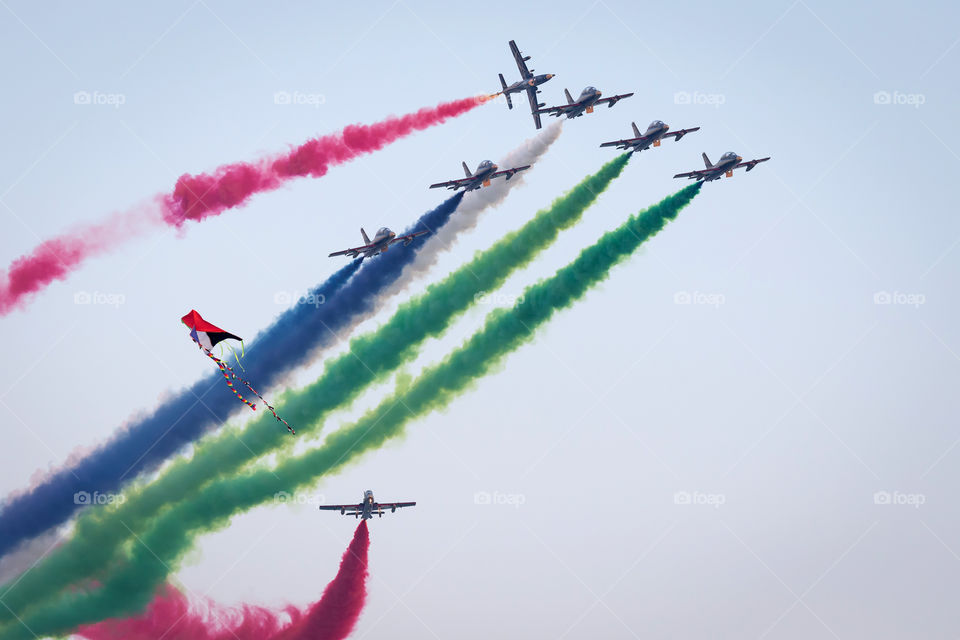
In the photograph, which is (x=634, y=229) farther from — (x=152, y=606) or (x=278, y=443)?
(x=152, y=606)

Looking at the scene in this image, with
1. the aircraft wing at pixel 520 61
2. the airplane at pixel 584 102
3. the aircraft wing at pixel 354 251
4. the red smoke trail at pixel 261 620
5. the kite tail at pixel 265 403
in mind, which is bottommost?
the red smoke trail at pixel 261 620

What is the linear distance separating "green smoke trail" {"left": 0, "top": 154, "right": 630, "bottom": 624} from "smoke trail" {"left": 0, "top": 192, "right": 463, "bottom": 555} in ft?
4.11

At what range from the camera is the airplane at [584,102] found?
336 ft

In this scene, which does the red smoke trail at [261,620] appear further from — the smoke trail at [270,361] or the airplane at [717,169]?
the airplane at [717,169]

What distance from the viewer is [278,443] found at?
9619 cm

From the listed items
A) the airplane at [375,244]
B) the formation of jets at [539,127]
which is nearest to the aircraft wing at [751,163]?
the formation of jets at [539,127]

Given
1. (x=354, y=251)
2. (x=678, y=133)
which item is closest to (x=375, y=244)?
(x=354, y=251)

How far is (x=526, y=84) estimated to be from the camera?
10438 cm

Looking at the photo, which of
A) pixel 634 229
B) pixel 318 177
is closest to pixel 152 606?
pixel 318 177

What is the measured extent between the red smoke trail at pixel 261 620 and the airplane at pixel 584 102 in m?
34.0

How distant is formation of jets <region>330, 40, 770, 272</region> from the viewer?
322ft

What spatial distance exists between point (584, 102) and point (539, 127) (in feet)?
12.4

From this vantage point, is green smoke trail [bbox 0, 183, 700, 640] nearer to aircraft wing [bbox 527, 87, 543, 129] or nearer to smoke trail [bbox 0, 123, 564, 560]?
smoke trail [bbox 0, 123, 564, 560]

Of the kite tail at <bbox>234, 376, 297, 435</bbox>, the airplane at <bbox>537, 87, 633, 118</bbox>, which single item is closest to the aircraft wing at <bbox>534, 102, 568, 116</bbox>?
the airplane at <bbox>537, 87, 633, 118</bbox>
